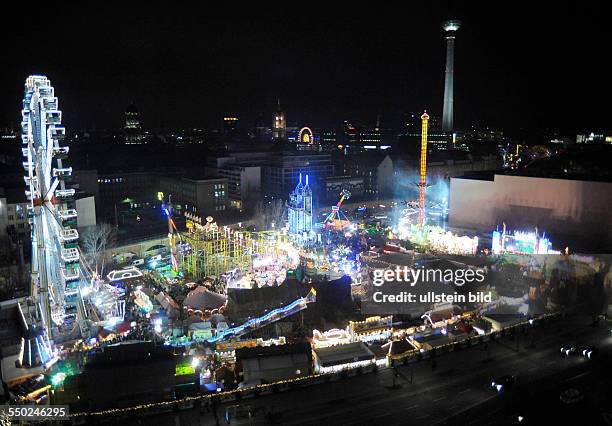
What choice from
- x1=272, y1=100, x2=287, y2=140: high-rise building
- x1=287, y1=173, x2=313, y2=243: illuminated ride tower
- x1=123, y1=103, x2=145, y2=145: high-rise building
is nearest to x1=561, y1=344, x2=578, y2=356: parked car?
x1=287, y1=173, x2=313, y2=243: illuminated ride tower

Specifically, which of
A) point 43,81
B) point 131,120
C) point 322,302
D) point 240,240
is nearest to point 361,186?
point 240,240

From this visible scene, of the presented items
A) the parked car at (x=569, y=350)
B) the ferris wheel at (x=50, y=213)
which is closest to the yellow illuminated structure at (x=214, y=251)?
the ferris wheel at (x=50, y=213)

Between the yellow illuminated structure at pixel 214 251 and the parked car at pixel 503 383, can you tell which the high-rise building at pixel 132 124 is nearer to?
the yellow illuminated structure at pixel 214 251

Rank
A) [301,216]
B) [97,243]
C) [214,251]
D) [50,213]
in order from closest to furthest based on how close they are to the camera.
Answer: [50,213], [214,251], [301,216], [97,243]

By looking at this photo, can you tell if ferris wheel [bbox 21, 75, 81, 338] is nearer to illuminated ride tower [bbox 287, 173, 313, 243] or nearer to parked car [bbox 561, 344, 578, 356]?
illuminated ride tower [bbox 287, 173, 313, 243]

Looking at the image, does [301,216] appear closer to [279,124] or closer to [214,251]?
[214,251]

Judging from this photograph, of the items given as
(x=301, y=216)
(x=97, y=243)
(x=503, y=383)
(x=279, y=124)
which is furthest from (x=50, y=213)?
(x=279, y=124)
